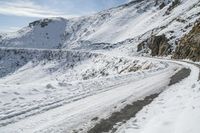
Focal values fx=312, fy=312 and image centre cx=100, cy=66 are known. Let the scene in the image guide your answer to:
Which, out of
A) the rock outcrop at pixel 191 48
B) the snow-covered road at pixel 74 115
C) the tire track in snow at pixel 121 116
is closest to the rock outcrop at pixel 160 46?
the rock outcrop at pixel 191 48

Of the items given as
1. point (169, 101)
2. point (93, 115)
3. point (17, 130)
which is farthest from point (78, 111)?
point (169, 101)

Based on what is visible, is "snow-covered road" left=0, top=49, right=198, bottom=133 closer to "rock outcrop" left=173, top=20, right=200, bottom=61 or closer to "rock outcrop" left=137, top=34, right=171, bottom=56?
"rock outcrop" left=173, top=20, right=200, bottom=61

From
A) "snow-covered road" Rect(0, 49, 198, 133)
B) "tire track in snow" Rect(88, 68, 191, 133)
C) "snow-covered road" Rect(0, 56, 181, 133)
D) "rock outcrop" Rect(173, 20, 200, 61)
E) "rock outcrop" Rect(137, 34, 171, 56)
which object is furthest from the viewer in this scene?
"rock outcrop" Rect(137, 34, 171, 56)

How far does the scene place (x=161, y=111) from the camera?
11.8 m

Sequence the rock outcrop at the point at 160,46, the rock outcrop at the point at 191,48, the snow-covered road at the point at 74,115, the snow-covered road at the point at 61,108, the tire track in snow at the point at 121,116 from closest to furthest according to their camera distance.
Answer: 1. the tire track in snow at the point at 121,116
2. the snow-covered road at the point at 74,115
3. the snow-covered road at the point at 61,108
4. the rock outcrop at the point at 191,48
5. the rock outcrop at the point at 160,46

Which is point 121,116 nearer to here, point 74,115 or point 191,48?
point 74,115

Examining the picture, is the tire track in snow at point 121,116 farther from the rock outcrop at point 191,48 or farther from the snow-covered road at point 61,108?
the rock outcrop at point 191,48

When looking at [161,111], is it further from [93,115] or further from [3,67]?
[3,67]

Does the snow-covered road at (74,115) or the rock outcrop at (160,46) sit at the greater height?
the rock outcrop at (160,46)

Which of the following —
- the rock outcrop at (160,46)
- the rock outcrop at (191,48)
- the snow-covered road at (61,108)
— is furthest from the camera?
the rock outcrop at (160,46)

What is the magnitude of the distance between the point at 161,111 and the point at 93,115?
2596 mm

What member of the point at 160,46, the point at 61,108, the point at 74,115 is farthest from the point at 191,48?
the point at 74,115

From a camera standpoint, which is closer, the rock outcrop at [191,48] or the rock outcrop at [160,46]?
the rock outcrop at [191,48]

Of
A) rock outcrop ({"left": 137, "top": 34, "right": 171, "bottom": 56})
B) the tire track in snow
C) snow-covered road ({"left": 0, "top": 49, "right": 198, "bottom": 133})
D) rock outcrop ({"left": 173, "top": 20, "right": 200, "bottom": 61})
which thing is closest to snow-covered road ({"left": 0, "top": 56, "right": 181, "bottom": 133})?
snow-covered road ({"left": 0, "top": 49, "right": 198, "bottom": 133})
